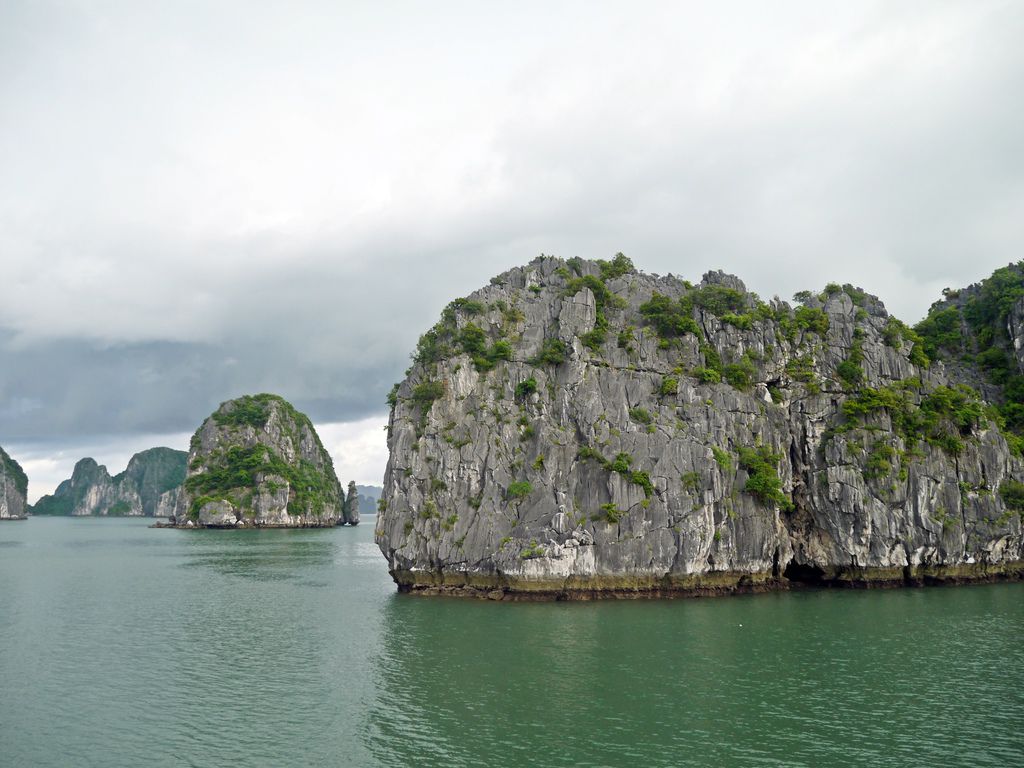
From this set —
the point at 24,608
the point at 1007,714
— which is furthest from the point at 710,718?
the point at 24,608

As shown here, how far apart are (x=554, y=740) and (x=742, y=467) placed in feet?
124

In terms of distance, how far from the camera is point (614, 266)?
220 ft

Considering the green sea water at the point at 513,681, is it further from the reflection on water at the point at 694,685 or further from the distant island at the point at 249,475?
the distant island at the point at 249,475

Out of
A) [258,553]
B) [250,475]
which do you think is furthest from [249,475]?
[258,553]

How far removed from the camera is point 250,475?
16812cm

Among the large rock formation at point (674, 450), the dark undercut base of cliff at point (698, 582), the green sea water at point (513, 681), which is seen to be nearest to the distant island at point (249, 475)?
the green sea water at point (513, 681)

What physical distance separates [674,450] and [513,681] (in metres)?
28.6

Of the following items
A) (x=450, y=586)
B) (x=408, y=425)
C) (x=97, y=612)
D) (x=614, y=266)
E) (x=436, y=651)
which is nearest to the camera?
(x=436, y=651)

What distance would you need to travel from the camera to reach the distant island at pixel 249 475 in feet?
538

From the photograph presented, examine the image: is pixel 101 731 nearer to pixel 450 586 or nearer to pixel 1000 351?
pixel 450 586

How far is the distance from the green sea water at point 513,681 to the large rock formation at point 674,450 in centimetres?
371

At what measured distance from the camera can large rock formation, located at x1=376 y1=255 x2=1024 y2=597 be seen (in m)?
52.9

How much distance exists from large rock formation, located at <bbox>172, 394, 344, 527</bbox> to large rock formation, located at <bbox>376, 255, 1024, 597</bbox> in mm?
118125

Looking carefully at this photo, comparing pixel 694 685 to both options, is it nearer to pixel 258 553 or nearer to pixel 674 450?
pixel 674 450
